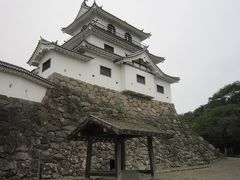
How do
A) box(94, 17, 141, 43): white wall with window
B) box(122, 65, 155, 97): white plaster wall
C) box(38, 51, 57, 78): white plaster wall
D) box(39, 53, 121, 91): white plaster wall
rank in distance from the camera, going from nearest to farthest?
box(38, 51, 57, 78): white plaster wall < box(39, 53, 121, 91): white plaster wall < box(122, 65, 155, 97): white plaster wall < box(94, 17, 141, 43): white wall with window

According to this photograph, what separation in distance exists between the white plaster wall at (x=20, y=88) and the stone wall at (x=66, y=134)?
323 mm

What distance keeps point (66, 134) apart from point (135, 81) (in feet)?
24.9

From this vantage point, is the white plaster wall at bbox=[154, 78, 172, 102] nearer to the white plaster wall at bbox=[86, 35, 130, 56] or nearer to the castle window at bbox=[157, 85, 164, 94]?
the castle window at bbox=[157, 85, 164, 94]

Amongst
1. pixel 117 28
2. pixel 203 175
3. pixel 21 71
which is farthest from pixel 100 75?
pixel 203 175

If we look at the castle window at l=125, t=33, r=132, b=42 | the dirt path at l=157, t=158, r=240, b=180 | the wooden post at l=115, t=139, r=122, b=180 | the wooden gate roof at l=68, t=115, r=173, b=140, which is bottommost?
the dirt path at l=157, t=158, r=240, b=180

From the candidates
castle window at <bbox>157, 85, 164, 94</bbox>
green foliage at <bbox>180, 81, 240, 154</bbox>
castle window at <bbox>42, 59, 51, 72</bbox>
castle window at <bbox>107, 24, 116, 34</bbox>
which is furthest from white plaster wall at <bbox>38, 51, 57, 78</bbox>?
green foliage at <bbox>180, 81, 240, 154</bbox>

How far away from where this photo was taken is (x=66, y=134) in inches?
460

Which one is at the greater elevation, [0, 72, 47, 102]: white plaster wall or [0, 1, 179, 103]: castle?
[0, 1, 179, 103]: castle

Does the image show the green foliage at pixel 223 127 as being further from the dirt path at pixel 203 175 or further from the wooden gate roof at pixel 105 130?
the wooden gate roof at pixel 105 130

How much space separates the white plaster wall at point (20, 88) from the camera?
11.1 m

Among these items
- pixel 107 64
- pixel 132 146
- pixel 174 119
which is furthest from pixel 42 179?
pixel 174 119

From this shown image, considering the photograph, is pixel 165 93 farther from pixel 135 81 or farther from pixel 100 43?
pixel 100 43

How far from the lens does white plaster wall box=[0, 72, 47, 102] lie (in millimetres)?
11133

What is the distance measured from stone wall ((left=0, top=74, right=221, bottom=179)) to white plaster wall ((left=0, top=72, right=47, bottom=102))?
0.32m
